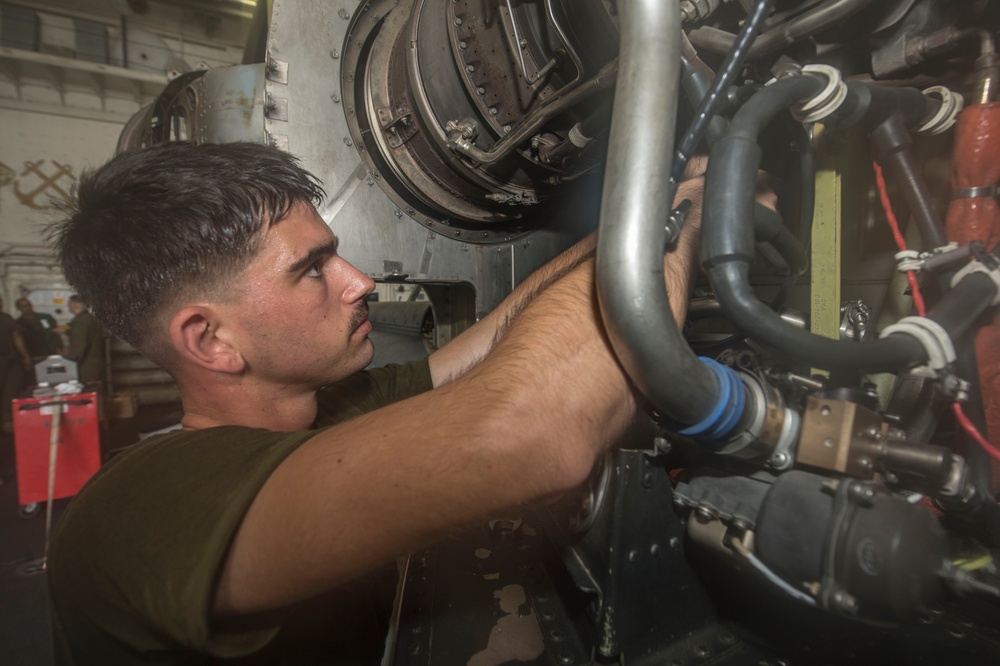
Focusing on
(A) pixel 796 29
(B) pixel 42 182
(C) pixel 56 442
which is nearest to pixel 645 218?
(A) pixel 796 29

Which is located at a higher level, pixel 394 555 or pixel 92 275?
pixel 92 275

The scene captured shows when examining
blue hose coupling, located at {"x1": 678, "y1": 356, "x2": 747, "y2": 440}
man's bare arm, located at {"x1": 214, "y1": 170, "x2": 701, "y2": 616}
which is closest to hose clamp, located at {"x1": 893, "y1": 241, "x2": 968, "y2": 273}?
blue hose coupling, located at {"x1": 678, "y1": 356, "x2": 747, "y2": 440}

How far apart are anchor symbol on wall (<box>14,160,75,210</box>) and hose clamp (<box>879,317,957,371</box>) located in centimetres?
760

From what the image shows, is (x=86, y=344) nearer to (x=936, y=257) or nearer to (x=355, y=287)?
(x=355, y=287)

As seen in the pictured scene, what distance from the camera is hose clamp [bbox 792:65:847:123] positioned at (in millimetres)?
604

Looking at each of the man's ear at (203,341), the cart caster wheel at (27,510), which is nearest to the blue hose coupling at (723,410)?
the man's ear at (203,341)

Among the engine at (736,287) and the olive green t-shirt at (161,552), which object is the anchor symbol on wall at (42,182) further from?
the olive green t-shirt at (161,552)

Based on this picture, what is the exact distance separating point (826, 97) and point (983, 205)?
0.34 m

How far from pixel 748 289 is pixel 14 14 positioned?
8.02m

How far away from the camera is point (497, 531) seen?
1.28m

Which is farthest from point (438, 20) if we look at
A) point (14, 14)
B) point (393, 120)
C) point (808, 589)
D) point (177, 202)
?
point (14, 14)

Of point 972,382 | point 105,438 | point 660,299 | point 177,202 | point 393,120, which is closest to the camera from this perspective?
point 660,299

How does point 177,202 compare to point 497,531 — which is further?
point 497,531

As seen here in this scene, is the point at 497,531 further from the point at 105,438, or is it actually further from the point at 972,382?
the point at 105,438
